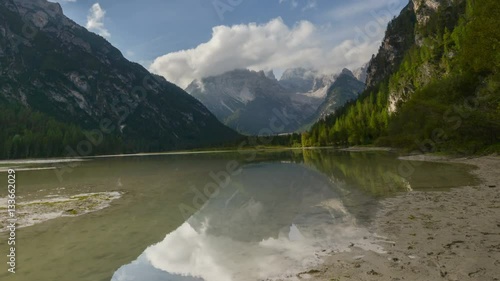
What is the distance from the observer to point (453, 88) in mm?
64500

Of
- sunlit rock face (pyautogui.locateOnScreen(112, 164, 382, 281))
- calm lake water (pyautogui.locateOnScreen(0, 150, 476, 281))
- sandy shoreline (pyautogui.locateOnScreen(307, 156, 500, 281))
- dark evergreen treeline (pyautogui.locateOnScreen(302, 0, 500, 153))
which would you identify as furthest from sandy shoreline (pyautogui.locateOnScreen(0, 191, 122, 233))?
dark evergreen treeline (pyautogui.locateOnScreen(302, 0, 500, 153))

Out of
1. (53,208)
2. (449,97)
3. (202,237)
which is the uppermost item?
(449,97)

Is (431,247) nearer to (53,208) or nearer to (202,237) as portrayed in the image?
(202,237)

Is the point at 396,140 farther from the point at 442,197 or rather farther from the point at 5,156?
the point at 5,156

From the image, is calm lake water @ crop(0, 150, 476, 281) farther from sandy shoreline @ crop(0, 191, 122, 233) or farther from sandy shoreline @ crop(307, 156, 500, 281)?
sandy shoreline @ crop(0, 191, 122, 233)

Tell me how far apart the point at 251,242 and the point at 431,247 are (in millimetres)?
8105

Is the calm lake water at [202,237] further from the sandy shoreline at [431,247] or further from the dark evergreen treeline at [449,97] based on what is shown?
the dark evergreen treeline at [449,97]

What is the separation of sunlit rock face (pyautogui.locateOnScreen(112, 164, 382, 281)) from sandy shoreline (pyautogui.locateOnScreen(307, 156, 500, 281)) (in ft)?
3.62

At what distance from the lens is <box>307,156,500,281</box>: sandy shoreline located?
1043cm

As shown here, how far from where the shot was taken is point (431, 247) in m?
12.8

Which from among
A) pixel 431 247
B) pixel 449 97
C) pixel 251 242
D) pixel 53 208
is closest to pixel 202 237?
pixel 251 242

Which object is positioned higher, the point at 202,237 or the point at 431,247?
the point at 431,247

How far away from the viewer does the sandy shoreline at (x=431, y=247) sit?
34.2 ft

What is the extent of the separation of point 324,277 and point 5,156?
231 metres
